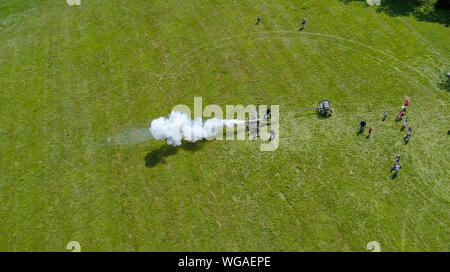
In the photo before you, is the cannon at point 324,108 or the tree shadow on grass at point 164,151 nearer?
the tree shadow on grass at point 164,151

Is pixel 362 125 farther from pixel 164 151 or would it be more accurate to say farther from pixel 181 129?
pixel 164 151

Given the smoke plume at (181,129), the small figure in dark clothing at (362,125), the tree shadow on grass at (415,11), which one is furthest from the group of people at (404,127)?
the tree shadow on grass at (415,11)

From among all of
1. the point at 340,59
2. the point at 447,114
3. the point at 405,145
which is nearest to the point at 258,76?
the point at 340,59

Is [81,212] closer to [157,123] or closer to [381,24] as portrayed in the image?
[157,123]

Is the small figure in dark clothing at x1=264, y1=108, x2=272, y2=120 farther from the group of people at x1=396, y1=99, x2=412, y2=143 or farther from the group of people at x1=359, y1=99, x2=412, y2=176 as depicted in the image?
the group of people at x1=396, y1=99, x2=412, y2=143

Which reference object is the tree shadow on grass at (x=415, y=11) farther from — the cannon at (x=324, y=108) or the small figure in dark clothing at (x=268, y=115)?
the small figure in dark clothing at (x=268, y=115)

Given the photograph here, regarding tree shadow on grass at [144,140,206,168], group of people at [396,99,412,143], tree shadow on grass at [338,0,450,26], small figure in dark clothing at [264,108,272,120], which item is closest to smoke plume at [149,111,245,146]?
tree shadow on grass at [144,140,206,168]
